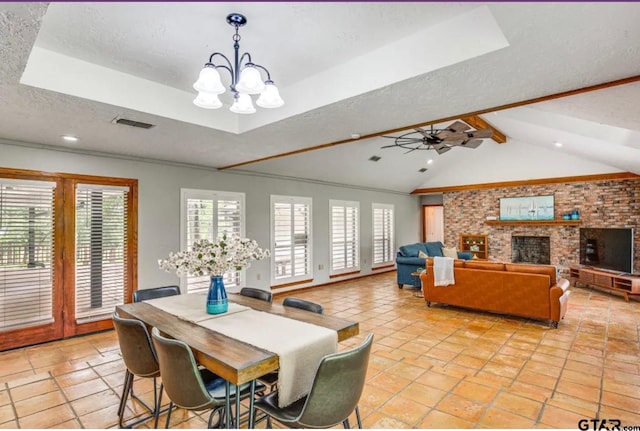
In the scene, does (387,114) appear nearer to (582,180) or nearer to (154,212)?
(154,212)

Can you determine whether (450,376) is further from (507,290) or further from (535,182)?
(535,182)

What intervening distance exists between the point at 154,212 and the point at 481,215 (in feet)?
27.5

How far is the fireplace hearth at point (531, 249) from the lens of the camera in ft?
28.1

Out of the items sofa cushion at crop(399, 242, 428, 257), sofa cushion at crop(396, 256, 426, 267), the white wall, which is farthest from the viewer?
sofa cushion at crop(399, 242, 428, 257)

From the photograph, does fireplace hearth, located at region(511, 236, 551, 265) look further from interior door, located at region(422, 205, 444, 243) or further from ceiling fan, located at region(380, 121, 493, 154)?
ceiling fan, located at region(380, 121, 493, 154)

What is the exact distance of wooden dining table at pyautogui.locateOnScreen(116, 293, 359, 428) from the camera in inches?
65.7

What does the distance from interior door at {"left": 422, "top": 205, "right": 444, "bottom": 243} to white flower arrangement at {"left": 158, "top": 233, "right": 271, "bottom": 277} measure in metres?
9.39

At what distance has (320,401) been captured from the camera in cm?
165

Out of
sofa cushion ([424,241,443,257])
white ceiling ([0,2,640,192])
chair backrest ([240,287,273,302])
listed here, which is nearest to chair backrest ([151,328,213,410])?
chair backrest ([240,287,273,302])


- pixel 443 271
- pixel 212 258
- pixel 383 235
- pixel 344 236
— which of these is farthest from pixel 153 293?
pixel 383 235

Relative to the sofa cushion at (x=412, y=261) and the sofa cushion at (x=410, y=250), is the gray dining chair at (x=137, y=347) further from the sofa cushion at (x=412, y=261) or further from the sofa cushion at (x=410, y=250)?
the sofa cushion at (x=410, y=250)

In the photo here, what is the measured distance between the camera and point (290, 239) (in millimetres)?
6879

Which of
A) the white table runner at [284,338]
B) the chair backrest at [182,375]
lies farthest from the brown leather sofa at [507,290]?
the chair backrest at [182,375]

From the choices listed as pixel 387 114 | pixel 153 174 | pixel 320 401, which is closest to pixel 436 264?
pixel 387 114
